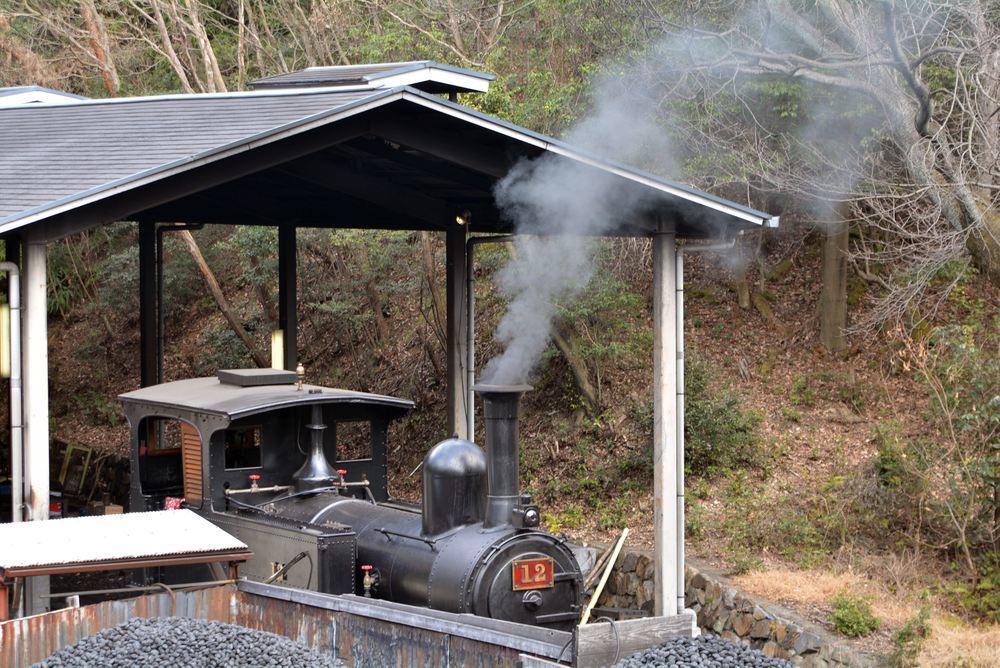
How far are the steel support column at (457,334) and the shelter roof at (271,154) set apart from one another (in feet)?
2.74

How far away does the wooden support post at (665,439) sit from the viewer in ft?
31.3

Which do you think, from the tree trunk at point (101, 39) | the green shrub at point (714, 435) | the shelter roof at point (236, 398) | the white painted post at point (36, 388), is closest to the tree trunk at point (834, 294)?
the green shrub at point (714, 435)

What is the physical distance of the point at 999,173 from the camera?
427 inches

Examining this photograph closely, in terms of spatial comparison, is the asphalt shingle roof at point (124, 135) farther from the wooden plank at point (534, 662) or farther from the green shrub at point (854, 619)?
the green shrub at point (854, 619)

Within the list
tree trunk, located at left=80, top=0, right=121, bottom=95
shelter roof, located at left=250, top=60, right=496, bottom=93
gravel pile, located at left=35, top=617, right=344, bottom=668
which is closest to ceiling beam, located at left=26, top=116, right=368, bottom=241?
shelter roof, located at left=250, top=60, right=496, bottom=93

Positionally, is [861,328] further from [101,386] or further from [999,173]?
[101,386]

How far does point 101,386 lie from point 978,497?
634 inches

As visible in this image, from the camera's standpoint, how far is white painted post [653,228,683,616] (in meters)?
9.54

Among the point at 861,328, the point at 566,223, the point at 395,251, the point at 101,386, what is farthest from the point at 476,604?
the point at 101,386

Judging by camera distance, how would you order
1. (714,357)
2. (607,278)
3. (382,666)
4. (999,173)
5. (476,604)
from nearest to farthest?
(382,666) < (476,604) < (999,173) < (607,278) < (714,357)

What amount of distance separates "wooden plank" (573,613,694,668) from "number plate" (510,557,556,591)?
1.49 m

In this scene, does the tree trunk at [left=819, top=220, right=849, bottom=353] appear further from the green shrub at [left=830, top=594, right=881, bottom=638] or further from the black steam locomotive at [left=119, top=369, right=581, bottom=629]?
the black steam locomotive at [left=119, top=369, right=581, bottom=629]

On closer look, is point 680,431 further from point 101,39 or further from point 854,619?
point 101,39

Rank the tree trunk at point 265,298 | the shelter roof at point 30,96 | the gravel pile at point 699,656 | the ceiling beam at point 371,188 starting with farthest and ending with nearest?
1. the tree trunk at point 265,298
2. the shelter roof at point 30,96
3. the ceiling beam at point 371,188
4. the gravel pile at point 699,656
